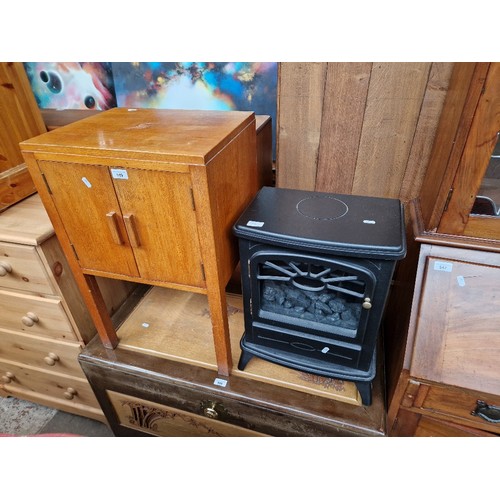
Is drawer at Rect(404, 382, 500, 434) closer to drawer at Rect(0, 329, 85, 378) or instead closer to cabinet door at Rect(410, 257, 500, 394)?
cabinet door at Rect(410, 257, 500, 394)

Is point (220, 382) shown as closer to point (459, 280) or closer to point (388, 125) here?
point (459, 280)

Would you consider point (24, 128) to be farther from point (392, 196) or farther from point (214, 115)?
point (392, 196)

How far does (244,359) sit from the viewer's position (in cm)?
127

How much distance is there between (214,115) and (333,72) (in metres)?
0.46

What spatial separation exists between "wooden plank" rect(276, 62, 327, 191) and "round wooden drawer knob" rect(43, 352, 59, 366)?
127 cm

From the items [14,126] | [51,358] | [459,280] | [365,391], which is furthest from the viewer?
[51,358]

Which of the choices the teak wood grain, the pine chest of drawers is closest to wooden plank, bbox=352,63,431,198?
the teak wood grain

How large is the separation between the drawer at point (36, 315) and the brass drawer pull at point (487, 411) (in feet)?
4.87

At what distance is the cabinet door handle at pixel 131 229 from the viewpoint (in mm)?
982

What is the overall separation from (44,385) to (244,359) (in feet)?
3.77

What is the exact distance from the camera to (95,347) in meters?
1.43

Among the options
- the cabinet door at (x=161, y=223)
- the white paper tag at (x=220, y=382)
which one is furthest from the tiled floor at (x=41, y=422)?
the cabinet door at (x=161, y=223)

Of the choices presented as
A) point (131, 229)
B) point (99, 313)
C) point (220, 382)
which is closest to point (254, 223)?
point (131, 229)

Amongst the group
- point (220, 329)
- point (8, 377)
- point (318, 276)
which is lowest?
point (8, 377)
